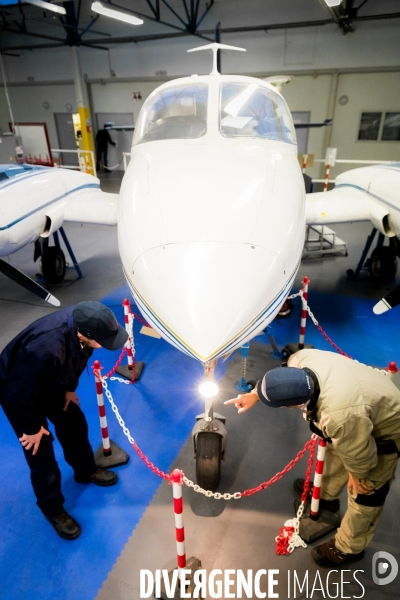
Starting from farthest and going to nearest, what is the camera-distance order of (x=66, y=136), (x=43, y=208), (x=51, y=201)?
(x=66, y=136)
(x=51, y=201)
(x=43, y=208)

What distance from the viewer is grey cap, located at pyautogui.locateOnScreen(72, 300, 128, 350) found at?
2.30 metres

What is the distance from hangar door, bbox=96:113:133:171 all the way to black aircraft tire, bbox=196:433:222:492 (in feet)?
65.3

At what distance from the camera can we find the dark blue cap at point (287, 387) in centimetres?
197

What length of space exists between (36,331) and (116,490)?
5.24 ft

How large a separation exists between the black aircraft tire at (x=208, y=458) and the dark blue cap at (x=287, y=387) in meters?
1.11

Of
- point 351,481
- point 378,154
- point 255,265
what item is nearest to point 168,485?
point 351,481

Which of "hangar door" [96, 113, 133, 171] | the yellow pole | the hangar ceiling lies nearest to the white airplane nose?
the hangar ceiling

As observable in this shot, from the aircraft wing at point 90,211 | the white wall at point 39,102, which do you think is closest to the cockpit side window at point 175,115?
the aircraft wing at point 90,211

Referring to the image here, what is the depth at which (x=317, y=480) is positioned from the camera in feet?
8.61

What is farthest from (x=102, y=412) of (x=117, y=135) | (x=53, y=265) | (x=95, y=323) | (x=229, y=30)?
(x=117, y=135)

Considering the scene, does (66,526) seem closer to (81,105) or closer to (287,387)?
(287,387)

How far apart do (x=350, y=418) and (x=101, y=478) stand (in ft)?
7.19

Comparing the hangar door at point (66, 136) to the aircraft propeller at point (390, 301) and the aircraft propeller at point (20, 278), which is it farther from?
the aircraft propeller at point (390, 301)

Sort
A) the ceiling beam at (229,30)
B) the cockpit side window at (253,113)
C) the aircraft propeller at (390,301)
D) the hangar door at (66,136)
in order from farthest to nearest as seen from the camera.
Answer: the hangar door at (66,136) < the ceiling beam at (229,30) < the aircraft propeller at (390,301) < the cockpit side window at (253,113)
